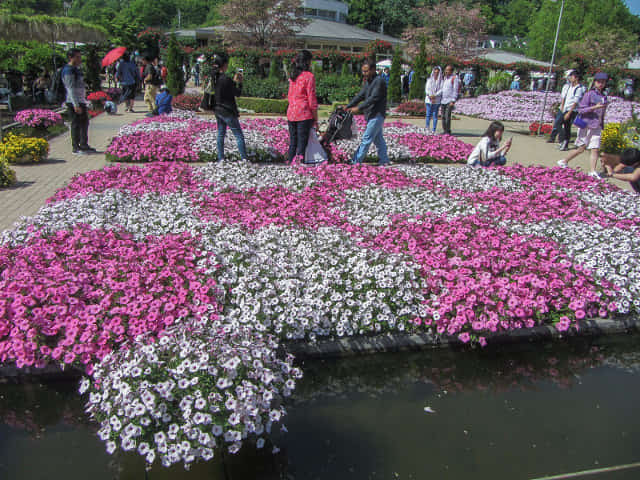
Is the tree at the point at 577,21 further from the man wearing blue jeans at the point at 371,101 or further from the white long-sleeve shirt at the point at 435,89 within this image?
the man wearing blue jeans at the point at 371,101

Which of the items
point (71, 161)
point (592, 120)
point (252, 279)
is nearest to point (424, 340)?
point (252, 279)

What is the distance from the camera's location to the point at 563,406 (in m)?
3.64

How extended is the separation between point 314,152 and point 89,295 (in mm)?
5186

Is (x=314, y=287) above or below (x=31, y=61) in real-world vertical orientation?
below

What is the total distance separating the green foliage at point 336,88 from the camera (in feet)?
77.2

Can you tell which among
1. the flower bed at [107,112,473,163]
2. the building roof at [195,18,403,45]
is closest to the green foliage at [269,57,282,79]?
the flower bed at [107,112,473,163]

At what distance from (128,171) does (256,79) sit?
16.6m

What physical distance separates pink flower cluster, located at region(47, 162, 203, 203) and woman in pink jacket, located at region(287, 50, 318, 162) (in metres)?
1.83

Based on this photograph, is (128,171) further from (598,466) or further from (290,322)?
(598,466)

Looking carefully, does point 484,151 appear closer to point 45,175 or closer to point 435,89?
point 435,89

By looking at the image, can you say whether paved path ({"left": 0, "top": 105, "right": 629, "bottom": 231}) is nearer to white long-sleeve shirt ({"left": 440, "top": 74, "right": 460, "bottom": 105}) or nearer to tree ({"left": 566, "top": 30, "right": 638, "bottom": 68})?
white long-sleeve shirt ({"left": 440, "top": 74, "right": 460, "bottom": 105})

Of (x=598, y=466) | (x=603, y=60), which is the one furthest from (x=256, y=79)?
(x=603, y=60)

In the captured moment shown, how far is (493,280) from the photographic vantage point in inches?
180

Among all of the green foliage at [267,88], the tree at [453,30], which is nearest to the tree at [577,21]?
the tree at [453,30]
